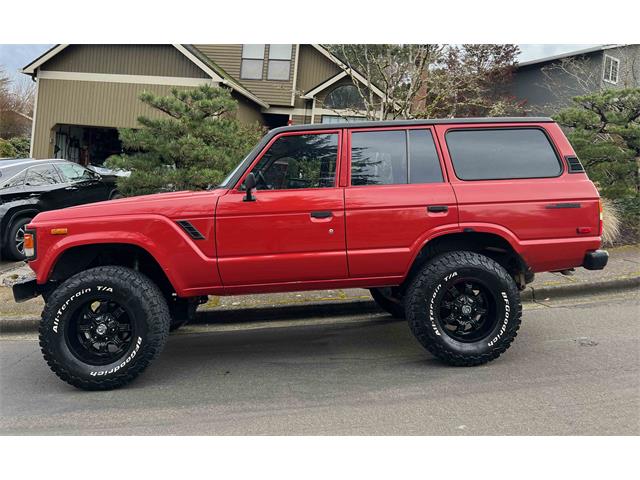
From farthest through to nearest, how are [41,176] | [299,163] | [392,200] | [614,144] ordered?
[41,176], [614,144], [299,163], [392,200]

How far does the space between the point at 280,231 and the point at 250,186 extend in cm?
44

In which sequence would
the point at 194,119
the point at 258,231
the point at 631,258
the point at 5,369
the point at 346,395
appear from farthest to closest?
the point at 194,119, the point at 631,258, the point at 5,369, the point at 258,231, the point at 346,395

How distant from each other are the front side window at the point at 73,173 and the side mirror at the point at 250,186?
6.72 meters

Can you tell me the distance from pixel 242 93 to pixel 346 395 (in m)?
16.0

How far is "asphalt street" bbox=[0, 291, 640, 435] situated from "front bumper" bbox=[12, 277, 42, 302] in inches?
30.7

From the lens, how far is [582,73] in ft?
54.1

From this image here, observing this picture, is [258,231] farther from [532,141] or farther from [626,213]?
[626,213]

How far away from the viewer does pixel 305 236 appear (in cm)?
385

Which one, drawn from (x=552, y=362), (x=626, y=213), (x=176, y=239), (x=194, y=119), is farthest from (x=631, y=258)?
(x=194, y=119)

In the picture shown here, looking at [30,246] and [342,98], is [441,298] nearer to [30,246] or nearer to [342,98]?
[30,246]

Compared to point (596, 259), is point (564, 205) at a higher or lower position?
higher

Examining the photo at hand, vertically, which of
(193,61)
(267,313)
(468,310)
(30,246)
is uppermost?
(193,61)

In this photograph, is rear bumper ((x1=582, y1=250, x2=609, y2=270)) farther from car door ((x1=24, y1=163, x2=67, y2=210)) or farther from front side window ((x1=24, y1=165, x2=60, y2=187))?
front side window ((x1=24, y1=165, x2=60, y2=187))

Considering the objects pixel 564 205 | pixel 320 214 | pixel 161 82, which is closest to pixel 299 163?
pixel 320 214
